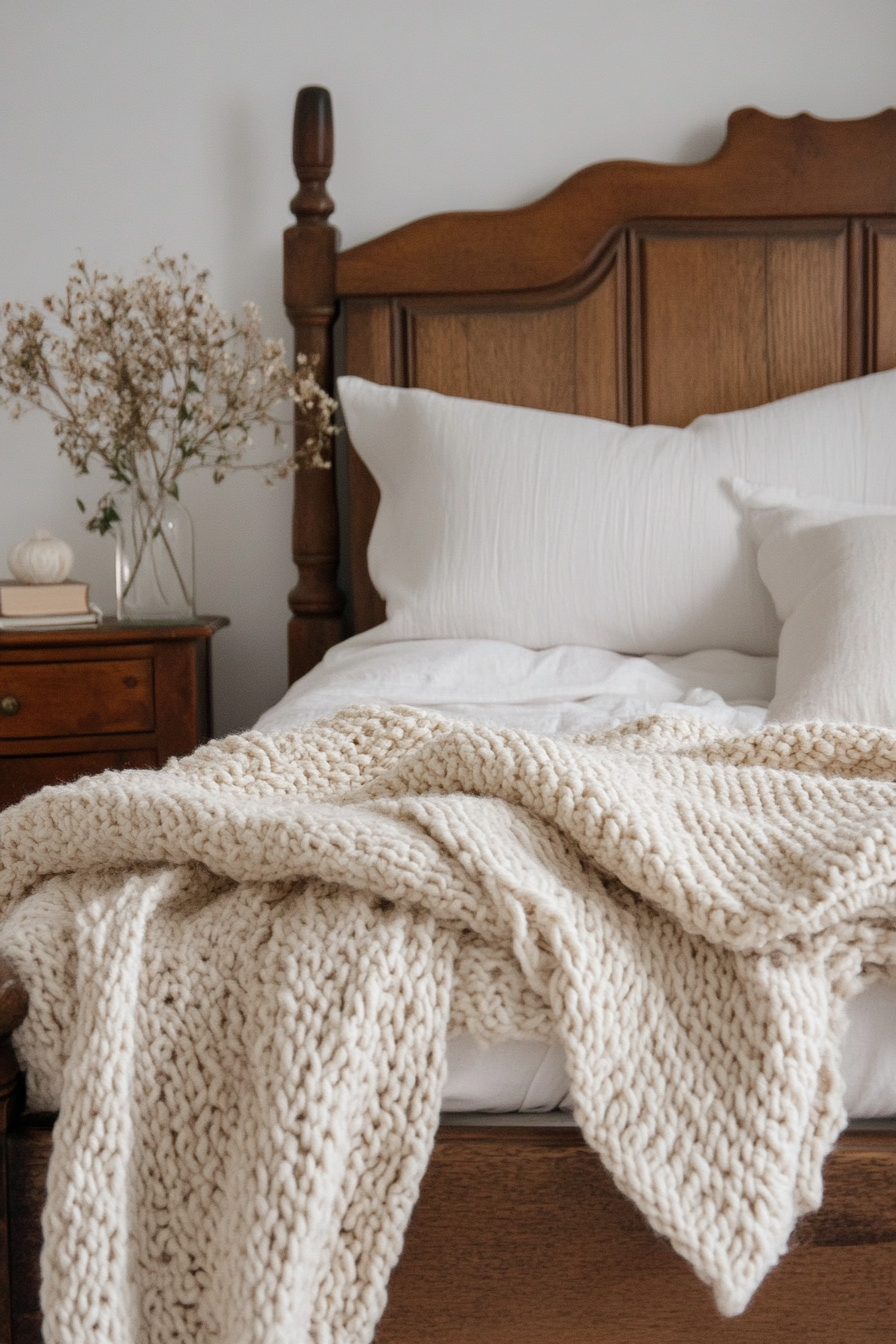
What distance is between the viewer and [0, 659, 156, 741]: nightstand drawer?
1.88 meters

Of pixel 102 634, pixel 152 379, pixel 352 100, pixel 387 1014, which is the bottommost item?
pixel 387 1014

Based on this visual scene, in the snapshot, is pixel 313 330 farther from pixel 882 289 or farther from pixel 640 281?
pixel 882 289

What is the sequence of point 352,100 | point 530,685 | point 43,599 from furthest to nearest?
point 352,100 → point 43,599 → point 530,685

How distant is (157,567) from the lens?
7.00 feet

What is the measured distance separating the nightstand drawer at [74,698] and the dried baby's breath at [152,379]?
290 millimetres

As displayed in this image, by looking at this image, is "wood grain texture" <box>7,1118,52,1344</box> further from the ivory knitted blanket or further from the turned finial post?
the turned finial post

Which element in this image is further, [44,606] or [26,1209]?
[44,606]

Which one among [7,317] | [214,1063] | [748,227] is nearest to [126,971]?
[214,1063]

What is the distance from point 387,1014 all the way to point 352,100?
6.60ft

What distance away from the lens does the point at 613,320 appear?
2.12 m

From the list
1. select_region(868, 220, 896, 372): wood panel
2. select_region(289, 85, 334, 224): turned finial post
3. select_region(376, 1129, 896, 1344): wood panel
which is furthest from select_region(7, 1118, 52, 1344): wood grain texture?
select_region(868, 220, 896, 372): wood panel

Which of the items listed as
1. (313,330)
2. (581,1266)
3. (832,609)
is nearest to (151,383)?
(313,330)

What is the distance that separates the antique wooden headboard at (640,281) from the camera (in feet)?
6.82

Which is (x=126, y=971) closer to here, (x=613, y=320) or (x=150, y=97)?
(x=613, y=320)
